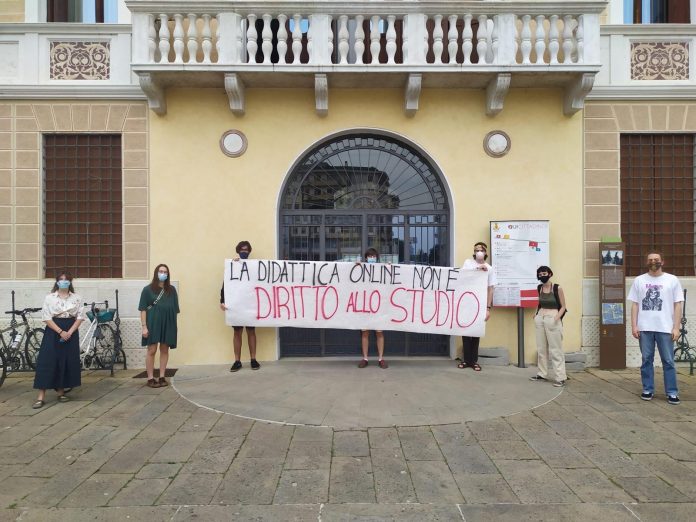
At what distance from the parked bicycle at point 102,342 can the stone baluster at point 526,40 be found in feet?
25.7

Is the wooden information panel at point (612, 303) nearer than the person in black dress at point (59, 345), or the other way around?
the person in black dress at point (59, 345)

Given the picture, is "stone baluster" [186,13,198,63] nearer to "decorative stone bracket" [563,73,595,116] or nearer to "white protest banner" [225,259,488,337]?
"white protest banner" [225,259,488,337]

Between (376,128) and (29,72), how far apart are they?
234 inches

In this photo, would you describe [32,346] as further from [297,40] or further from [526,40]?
[526,40]

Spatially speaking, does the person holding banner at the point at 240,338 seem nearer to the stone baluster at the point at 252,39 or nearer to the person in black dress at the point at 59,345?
the person in black dress at the point at 59,345

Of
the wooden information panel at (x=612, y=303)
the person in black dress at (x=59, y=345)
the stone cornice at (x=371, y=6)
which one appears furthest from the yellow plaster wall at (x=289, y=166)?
the person in black dress at (x=59, y=345)

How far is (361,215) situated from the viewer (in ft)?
26.3

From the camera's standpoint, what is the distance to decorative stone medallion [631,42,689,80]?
7.80 m

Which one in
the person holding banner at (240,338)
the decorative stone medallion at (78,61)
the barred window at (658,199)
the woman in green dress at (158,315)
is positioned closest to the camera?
the woman in green dress at (158,315)

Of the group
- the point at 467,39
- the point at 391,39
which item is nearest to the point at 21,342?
the point at 391,39

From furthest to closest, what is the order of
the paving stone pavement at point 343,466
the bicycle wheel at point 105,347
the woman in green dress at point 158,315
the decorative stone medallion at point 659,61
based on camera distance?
the decorative stone medallion at point 659,61
the bicycle wheel at point 105,347
the woman in green dress at point 158,315
the paving stone pavement at point 343,466

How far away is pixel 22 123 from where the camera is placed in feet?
25.4

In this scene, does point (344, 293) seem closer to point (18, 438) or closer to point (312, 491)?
point (312, 491)

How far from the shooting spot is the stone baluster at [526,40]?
7219mm
